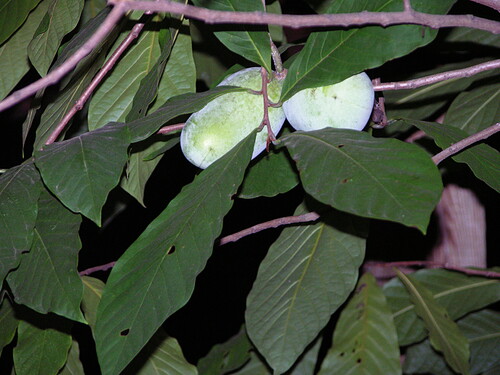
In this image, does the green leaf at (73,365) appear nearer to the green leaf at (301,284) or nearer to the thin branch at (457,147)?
the green leaf at (301,284)

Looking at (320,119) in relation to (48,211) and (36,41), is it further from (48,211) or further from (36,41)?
(36,41)

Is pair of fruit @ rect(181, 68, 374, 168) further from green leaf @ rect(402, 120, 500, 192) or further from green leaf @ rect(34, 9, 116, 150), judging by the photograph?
green leaf @ rect(34, 9, 116, 150)

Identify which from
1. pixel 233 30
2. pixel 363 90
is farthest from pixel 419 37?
pixel 233 30

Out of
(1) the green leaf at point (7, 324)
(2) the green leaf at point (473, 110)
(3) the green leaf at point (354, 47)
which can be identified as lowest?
(1) the green leaf at point (7, 324)

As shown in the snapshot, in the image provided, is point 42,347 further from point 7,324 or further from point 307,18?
point 307,18

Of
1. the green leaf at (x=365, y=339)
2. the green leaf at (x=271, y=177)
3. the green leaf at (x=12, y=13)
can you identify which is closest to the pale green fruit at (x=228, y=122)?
the green leaf at (x=271, y=177)

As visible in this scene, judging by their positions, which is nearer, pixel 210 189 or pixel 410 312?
pixel 210 189

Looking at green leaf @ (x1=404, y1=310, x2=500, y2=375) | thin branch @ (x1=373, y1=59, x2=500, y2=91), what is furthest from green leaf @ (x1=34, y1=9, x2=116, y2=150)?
green leaf @ (x1=404, y1=310, x2=500, y2=375)

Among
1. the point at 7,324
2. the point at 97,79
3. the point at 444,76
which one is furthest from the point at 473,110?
the point at 7,324
